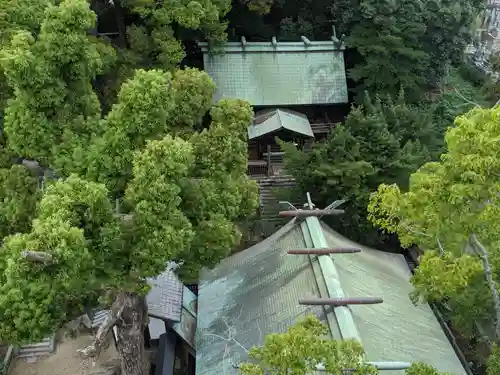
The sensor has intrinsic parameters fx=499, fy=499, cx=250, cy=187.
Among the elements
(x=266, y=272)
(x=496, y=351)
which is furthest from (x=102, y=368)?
(x=496, y=351)

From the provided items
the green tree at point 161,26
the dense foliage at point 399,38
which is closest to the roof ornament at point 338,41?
the dense foliage at point 399,38

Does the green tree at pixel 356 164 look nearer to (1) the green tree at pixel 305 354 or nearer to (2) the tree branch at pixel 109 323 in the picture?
(2) the tree branch at pixel 109 323

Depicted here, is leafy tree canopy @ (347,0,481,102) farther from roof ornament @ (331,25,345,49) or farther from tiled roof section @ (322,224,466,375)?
tiled roof section @ (322,224,466,375)

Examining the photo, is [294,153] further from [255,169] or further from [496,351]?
[496,351]

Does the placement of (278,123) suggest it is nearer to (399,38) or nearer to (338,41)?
(338,41)

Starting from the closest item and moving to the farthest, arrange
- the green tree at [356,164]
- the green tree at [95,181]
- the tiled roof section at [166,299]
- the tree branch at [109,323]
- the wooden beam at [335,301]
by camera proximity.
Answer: the green tree at [95,181]
the tree branch at [109,323]
the wooden beam at [335,301]
the tiled roof section at [166,299]
the green tree at [356,164]

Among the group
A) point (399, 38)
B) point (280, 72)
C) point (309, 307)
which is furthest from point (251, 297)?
point (399, 38)

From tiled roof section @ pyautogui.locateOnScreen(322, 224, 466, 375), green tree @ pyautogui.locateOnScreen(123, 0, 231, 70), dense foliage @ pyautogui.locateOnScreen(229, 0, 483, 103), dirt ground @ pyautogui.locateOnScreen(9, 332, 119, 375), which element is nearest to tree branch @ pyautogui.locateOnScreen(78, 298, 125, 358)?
dirt ground @ pyautogui.locateOnScreen(9, 332, 119, 375)
